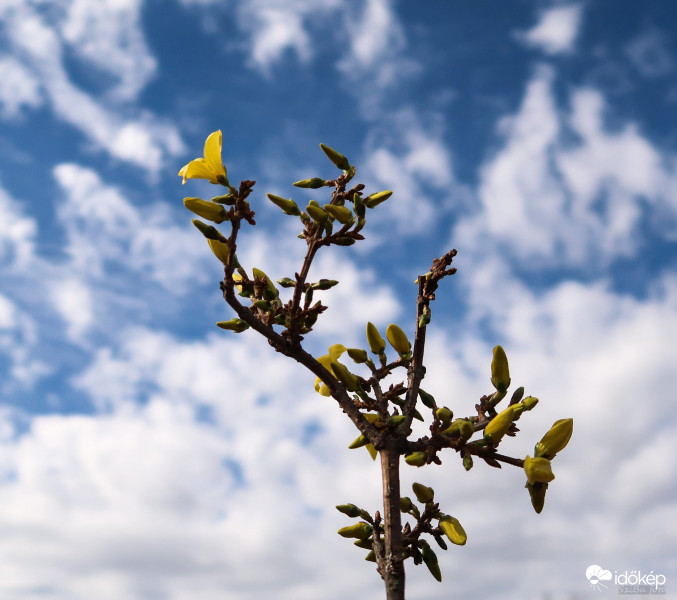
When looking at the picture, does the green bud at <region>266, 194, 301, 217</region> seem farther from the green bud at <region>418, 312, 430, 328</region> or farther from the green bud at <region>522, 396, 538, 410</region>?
the green bud at <region>522, 396, 538, 410</region>

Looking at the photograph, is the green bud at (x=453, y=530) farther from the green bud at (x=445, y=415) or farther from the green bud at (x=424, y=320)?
the green bud at (x=424, y=320)

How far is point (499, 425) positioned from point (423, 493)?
503 millimetres

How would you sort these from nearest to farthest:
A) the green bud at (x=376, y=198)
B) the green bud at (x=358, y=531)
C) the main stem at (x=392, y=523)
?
the main stem at (x=392, y=523)
the green bud at (x=358, y=531)
the green bud at (x=376, y=198)

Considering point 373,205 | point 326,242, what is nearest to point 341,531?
point 326,242

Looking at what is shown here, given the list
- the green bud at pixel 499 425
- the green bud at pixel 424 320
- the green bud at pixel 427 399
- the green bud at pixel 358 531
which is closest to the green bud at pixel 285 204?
the green bud at pixel 424 320

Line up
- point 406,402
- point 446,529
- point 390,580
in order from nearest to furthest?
point 390,580, point 446,529, point 406,402

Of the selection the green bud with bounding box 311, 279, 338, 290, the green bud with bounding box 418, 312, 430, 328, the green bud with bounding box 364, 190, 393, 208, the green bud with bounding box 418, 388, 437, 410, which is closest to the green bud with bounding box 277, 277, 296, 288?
the green bud with bounding box 311, 279, 338, 290

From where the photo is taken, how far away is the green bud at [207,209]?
286cm

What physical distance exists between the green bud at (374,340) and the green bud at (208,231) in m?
0.95

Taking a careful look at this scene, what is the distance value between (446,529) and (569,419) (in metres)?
0.80

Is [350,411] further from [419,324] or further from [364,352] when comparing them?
[419,324]

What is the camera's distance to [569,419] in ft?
9.78

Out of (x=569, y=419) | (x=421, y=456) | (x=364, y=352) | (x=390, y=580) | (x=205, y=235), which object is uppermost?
(x=205, y=235)

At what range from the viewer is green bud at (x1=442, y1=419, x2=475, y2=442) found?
9.22 ft
